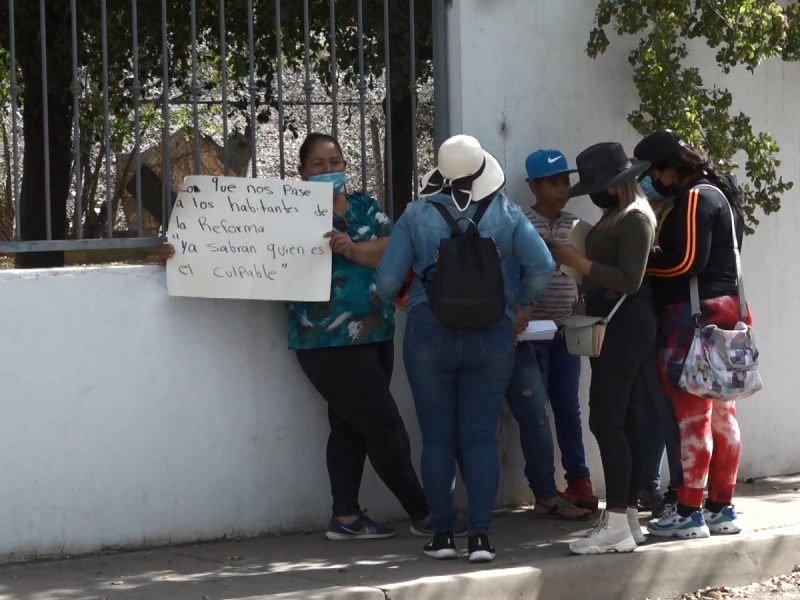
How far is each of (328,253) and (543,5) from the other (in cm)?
176

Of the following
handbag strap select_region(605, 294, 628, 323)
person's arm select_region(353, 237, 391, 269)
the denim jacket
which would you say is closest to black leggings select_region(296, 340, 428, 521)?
person's arm select_region(353, 237, 391, 269)

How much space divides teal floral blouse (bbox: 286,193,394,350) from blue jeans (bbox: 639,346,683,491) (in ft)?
3.78

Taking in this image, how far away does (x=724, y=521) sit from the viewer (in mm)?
5520

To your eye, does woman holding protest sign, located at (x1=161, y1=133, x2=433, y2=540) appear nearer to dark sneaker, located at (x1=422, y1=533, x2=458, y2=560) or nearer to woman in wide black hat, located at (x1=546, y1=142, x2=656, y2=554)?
dark sneaker, located at (x1=422, y1=533, x2=458, y2=560)

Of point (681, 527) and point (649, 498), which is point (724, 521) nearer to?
point (681, 527)

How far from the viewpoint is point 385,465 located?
545 cm

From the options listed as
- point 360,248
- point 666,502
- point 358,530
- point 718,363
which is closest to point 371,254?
point 360,248

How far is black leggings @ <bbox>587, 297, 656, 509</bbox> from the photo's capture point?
5.07 metres

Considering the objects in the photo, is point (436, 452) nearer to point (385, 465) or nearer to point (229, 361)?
point (385, 465)

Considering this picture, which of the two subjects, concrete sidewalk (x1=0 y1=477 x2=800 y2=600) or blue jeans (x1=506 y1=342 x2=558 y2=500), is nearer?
concrete sidewalk (x1=0 y1=477 x2=800 y2=600)

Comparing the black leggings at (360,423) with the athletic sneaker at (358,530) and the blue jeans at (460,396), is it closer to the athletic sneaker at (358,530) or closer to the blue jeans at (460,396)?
the athletic sneaker at (358,530)

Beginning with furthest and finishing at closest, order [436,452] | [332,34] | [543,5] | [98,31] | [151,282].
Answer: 1. [98,31]
2. [543,5]
3. [332,34]
4. [151,282]
5. [436,452]

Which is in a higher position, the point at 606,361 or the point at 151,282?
the point at 151,282

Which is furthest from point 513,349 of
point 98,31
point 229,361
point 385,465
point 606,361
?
point 98,31
